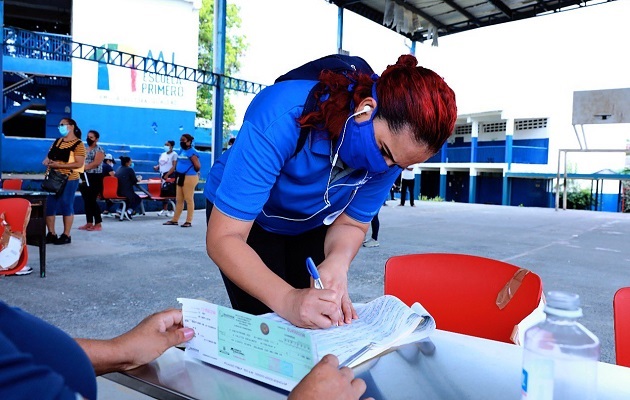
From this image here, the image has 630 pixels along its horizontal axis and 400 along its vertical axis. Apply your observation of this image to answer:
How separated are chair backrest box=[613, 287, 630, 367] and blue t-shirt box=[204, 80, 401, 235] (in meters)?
0.65

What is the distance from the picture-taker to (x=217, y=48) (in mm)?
11617

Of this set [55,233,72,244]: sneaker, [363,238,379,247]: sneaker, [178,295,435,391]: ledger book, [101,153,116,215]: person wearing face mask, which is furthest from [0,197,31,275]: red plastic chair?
[101,153,116,215]: person wearing face mask

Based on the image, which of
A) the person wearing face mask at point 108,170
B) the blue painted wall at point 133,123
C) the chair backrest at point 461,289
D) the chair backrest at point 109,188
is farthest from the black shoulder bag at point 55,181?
the blue painted wall at point 133,123

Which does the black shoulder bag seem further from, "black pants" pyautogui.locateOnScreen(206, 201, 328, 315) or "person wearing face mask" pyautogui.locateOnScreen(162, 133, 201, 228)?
"black pants" pyautogui.locateOnScreen(206, 201, 328, 315)

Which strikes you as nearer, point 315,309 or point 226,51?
point 315,309

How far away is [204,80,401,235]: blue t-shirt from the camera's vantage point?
1201 millimetres

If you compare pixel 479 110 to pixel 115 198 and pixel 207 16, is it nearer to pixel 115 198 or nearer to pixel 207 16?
pixel 207 16

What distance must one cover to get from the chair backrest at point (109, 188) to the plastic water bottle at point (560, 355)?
27.6 ft

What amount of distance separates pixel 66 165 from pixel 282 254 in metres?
4.75

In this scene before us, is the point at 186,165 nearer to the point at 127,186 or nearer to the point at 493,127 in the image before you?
the point at 127,186

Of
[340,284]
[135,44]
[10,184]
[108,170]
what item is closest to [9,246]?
[340,284]

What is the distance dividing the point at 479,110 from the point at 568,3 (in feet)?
36.3

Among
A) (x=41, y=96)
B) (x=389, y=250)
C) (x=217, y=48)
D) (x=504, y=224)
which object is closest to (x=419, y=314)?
(x=389, y=250)

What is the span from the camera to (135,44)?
17703 millimetres
